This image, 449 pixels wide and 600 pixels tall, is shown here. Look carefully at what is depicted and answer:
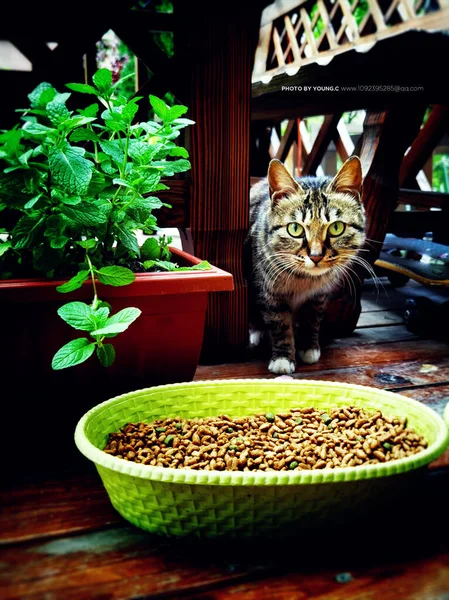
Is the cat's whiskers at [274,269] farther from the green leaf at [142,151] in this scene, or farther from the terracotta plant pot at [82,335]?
the green leaf at [142,151]

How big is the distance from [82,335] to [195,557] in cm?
54

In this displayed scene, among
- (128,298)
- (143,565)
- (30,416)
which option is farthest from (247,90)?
(143,565)

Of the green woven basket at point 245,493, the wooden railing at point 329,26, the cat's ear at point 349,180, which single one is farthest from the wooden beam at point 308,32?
the green woven basket at point 245,493

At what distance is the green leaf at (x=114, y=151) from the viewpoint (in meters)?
1.23

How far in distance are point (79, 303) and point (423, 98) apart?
1.29 meters

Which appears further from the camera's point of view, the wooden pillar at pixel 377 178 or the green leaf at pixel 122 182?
the wooden pillar at pixel 377 178

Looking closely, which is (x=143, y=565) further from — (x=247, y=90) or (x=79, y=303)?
(x=247, y=90)

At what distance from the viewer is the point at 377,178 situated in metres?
2.00

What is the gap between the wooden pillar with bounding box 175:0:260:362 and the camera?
1.63 metres

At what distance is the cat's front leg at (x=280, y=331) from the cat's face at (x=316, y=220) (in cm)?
15

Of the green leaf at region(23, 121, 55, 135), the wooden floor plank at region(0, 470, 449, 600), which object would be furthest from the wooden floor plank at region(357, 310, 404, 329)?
the green leaf at region(23, 121, 55, 135)

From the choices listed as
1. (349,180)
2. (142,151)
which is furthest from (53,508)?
(349,180)

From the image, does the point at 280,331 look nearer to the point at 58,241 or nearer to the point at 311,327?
the point at 311,327

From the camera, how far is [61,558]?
895mm
